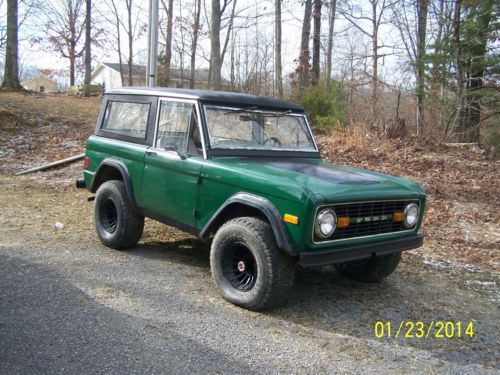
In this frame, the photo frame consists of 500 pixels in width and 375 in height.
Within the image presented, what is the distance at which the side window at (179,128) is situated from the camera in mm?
4879

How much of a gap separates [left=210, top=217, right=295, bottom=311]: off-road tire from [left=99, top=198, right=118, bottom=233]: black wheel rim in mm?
2055

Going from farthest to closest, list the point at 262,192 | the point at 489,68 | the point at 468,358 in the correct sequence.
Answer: the point at 489,68, the point at 262,192, the point at 468,358

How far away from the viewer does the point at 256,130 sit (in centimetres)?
520

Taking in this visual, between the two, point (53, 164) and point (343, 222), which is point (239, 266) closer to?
point (343, 222)

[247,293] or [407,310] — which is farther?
[407,310]

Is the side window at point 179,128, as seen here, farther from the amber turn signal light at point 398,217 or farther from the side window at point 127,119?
the amber turn signal light at point 398,217

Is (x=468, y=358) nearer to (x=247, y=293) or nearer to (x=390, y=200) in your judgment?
(x=390, y=200)

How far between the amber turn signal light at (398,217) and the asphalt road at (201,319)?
825 mm

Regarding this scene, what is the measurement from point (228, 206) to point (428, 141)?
9.14 m

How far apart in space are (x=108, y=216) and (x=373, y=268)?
3180mm

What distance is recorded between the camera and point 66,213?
25.1ft

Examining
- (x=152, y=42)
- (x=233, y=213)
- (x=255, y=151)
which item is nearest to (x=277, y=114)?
(x=255, y=151)

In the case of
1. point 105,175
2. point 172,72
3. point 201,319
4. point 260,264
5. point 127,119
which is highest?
point 172,72

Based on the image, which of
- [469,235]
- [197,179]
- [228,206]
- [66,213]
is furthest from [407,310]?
[66,213]
